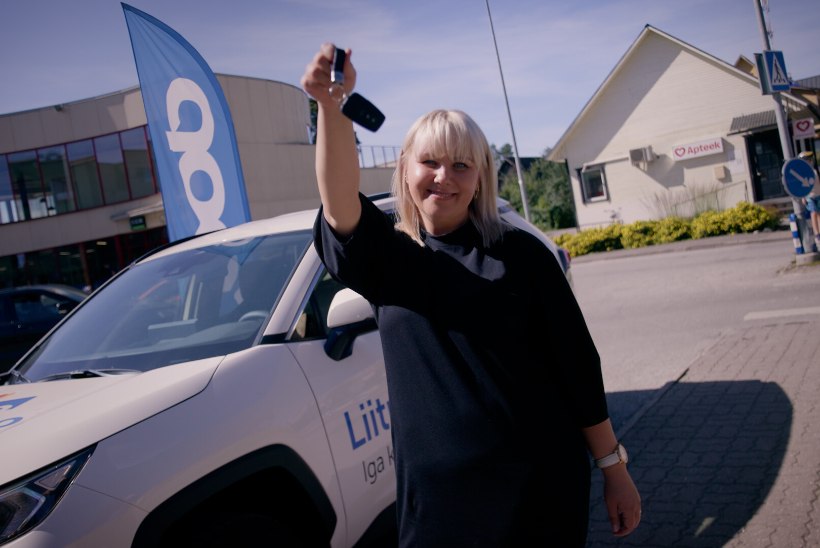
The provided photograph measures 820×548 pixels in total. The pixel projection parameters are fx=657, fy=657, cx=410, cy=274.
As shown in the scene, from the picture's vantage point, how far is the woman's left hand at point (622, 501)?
6.42 feet

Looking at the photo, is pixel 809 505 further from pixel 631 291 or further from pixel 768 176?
pixel 768 176

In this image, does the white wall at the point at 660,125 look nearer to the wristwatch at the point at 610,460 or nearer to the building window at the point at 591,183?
the building window at the point at 591,183

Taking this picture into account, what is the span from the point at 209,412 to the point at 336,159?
1.14m

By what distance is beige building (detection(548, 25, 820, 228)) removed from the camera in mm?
25250

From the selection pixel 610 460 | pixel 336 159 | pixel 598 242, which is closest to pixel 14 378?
pixel 336 159

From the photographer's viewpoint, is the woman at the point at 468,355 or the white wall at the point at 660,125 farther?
the white wall at the point at 660,125

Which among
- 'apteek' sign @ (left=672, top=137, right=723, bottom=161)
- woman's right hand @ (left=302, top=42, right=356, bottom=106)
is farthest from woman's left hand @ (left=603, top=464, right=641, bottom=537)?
'apteek' sign @ (left=672, top=137, right=723, bottom=161)

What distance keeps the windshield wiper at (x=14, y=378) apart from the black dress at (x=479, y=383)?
2.20 m

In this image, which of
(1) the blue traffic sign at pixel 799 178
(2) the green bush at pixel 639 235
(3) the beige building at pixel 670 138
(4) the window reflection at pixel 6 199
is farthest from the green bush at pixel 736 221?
(4) the window reflection at pixel 6 199

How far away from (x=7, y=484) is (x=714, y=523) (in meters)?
3.19

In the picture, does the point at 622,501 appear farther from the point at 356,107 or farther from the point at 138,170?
the point at 138,170

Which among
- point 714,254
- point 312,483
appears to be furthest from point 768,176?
point 312,483

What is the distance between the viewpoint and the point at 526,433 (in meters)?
1.78

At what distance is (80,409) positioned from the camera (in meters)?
2.29
